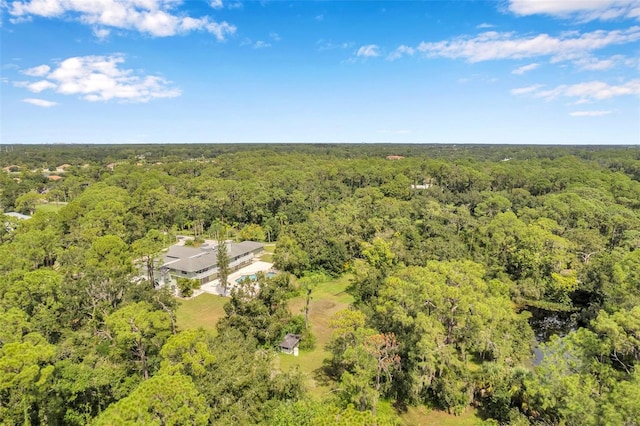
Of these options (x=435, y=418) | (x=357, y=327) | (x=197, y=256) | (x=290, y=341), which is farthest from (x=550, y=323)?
(x=197, y=256)

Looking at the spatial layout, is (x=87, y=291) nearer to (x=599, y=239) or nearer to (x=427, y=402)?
(x=427, y=402)

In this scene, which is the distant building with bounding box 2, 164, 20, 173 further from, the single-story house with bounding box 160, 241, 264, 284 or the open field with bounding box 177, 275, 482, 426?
the open field with bounding box 177, 275, 482, 426

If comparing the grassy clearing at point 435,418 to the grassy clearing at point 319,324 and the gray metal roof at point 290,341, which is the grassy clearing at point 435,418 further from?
the gray metal roof at point 290,341

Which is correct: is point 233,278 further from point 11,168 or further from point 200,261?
point 11,168

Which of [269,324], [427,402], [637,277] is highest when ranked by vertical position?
[637,277]

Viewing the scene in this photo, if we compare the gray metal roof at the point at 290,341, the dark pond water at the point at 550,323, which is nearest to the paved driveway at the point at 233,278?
the gray metal roof at the point at 290,341

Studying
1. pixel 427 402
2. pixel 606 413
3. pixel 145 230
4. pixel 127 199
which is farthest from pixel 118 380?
pixel 127 199
